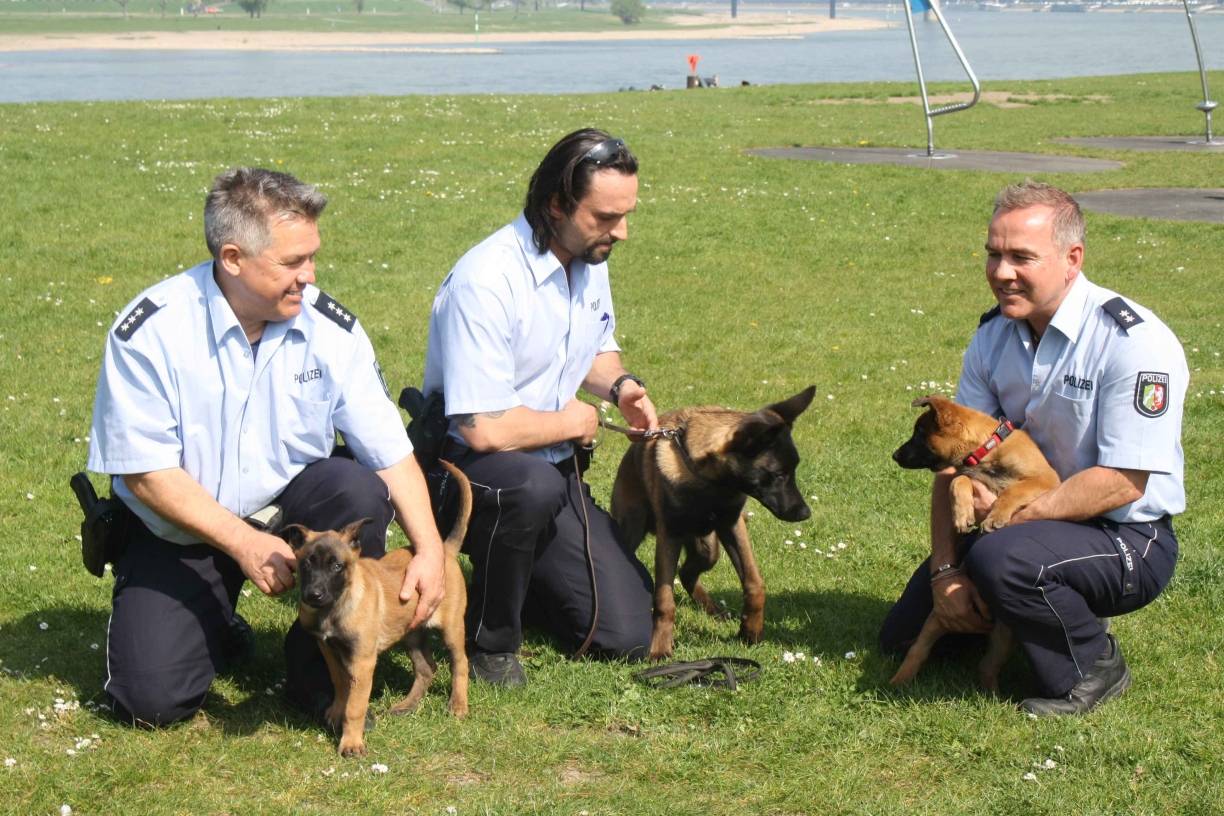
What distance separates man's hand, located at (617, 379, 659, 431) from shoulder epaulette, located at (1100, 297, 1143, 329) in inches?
72.2

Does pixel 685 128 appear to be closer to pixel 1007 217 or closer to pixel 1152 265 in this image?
pixel 1152 265

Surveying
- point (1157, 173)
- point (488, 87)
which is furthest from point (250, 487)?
point (488, 87)

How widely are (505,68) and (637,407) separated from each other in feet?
183

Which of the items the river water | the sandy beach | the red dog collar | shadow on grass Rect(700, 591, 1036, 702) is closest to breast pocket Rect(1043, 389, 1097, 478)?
the red dog collar

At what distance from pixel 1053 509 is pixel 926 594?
78 cm

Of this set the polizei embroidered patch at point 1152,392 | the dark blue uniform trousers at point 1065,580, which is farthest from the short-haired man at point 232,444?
the polizei embroidered patch at point 1152,392

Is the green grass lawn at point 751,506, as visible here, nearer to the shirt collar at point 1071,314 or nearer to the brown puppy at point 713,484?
the brown puppy at point 713,484

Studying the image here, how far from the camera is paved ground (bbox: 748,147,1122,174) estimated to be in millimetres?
19266

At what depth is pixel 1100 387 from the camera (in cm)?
454

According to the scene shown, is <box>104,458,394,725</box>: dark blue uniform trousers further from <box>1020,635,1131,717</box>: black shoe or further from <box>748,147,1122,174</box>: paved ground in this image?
<box>748,147,1122,174</box>: paved ground

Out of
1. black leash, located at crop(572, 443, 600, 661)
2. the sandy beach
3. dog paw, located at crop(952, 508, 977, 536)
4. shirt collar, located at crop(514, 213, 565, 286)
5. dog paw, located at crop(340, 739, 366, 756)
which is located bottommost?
dog paw, located at crop(340, 739, 366, 756)

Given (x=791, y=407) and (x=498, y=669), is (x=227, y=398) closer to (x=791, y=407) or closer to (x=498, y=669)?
(x=498, y=669)

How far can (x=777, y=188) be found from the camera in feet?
57.4

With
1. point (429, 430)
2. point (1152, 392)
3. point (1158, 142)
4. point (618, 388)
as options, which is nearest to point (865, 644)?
point (618, 388)
